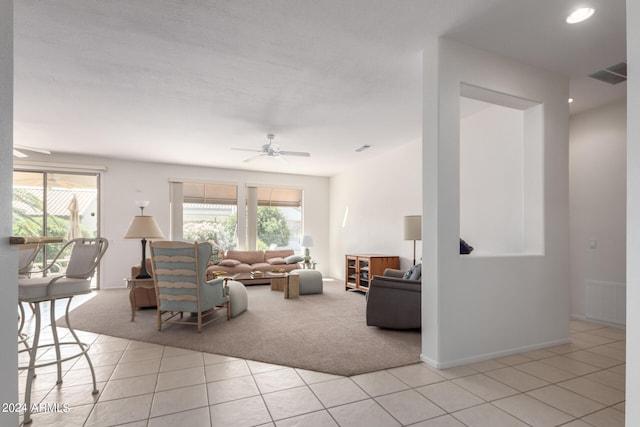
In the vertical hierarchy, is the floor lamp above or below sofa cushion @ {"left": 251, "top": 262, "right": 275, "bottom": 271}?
above

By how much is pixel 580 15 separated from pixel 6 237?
149 inches

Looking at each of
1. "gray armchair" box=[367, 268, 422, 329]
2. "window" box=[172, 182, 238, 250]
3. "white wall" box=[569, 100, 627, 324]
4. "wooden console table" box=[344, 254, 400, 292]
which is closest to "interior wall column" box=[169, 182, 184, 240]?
"window" box=[172, 182, 238, 250]

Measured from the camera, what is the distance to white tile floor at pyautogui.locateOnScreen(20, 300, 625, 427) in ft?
6.52

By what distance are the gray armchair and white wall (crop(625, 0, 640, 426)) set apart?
2086 mm

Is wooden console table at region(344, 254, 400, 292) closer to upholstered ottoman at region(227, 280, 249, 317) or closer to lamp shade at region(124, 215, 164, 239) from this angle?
upholstered ottoman at region(227, 280, 249, 317)

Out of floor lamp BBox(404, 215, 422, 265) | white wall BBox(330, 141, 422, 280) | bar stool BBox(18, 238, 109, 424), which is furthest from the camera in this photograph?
white wall BBox(330, 141, 422, 280)

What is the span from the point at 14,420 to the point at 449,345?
2.78m

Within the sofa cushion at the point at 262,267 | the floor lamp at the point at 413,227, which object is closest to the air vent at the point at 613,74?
the floor lamp at the point at 413,227

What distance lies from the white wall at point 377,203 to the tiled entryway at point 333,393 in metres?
3.11

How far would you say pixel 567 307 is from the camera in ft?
10.8

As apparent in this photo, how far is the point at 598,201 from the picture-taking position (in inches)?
162

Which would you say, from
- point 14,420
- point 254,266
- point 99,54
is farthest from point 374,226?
point 14,420

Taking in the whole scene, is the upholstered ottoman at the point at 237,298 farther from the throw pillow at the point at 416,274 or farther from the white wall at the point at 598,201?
the white wall at the point at 598,201

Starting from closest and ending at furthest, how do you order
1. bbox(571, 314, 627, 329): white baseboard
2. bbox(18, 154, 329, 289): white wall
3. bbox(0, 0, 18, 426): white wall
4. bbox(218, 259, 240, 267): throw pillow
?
bbox(0, 0, 18, 426): white wall → bbox(571, 314, 627, 329): white baseboard → bbox(18, 154, 329, 289): white wall → bbox(218, 259, 240, 267): throw pillow
